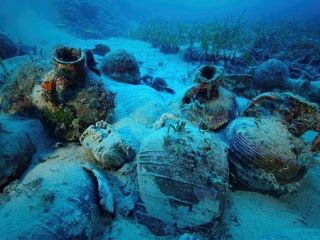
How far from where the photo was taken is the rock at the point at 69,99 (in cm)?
400

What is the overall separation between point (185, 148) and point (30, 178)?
215cm

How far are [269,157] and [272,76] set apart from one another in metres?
3.93

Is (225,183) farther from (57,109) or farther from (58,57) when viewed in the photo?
(58,57)

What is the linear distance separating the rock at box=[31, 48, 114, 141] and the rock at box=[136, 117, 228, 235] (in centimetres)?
167

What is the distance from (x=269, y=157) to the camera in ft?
9.77

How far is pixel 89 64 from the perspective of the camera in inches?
181

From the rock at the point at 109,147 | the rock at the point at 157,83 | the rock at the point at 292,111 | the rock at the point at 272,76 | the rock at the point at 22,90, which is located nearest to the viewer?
the rock at the point at 292,111

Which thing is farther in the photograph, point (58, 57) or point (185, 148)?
point (58, 57)

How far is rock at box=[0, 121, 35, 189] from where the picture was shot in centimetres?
324

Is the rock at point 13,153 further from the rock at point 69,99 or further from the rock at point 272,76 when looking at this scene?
the rock at point 272,76

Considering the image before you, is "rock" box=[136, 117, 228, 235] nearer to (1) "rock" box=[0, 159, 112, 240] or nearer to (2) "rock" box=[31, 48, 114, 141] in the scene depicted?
(1) "rock" box=[0, 159, 112, 240]

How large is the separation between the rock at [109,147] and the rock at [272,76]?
4355 mm

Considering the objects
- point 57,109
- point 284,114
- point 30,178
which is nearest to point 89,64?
point 57,109

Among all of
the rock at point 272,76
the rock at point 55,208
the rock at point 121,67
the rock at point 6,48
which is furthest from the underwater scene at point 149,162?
the rock at point 6,48
